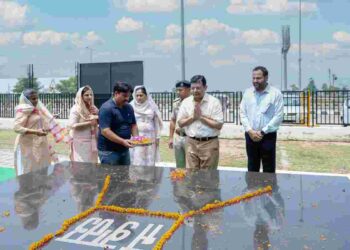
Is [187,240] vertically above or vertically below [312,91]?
below

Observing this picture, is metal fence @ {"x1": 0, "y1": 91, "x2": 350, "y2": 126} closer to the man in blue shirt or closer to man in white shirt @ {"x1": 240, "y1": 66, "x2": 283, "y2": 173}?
man in white shirt @ {"x1": 240, "y1": 66, "x2": 283, "y2": 173}

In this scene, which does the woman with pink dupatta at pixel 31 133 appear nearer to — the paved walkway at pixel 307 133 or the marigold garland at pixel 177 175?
the marigold garland at pixel 177 175

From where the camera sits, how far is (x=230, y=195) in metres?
3.66

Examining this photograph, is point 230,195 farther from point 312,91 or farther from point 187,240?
point 312,91

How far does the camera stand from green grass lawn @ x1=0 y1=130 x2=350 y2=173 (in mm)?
8742

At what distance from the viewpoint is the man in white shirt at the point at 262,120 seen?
5156 mm

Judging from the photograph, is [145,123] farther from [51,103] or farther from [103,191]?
[51,103]

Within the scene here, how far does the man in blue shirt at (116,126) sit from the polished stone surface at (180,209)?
8.6 inches

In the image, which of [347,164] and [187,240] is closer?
[187,240]

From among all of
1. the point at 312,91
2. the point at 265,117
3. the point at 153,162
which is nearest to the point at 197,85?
the point at 265,117

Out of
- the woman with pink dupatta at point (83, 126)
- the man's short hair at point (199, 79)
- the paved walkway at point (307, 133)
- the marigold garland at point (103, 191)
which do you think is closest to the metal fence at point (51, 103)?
the paved walkway at point (307, 133)

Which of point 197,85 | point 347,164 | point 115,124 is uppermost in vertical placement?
point 197,85

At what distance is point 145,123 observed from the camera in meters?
6.05

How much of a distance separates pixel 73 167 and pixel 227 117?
1137 cm
